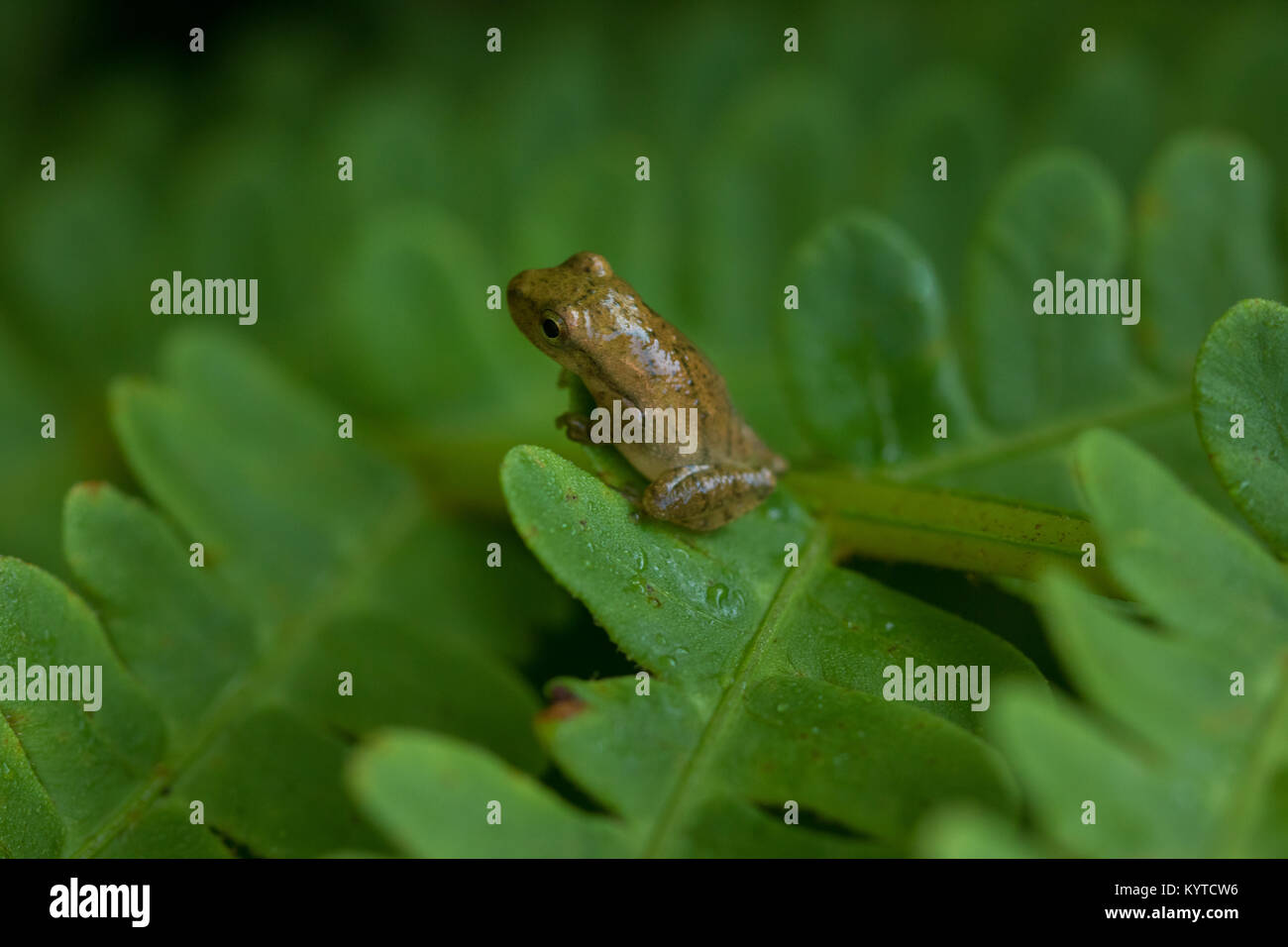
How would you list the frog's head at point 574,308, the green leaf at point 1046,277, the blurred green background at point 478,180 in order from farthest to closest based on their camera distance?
the blurred green background at point 478,180, the green leaf at point 1046,277, the frog's head at point 574,308

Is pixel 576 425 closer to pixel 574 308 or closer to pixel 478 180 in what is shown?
pixel 574 308

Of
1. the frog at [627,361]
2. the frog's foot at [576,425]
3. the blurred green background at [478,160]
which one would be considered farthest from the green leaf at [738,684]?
the blurred green background at [478,160]

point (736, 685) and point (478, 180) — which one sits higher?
point (478, 180)

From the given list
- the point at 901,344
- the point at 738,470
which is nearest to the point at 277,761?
the point at 738,470

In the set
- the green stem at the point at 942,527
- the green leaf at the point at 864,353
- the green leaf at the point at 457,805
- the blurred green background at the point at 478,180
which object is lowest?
the green leaf at the point at 457,805

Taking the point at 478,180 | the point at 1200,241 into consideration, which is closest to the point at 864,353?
the point at 1200,241

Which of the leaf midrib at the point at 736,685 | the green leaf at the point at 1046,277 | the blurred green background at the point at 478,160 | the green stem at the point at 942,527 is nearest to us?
the leaf midrib at the point at 736,685

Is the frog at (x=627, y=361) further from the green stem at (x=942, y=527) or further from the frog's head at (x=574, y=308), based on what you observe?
the green stem at (x=942, y=527)
